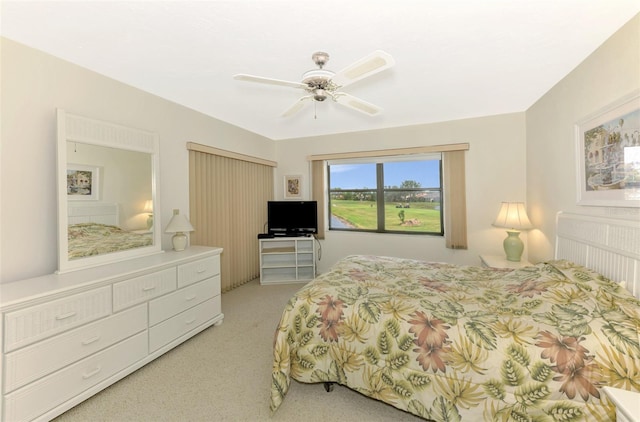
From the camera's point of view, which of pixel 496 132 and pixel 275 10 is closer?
pixel 275 10

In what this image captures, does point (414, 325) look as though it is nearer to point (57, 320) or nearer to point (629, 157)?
point (629, 157)

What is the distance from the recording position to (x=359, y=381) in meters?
1.61

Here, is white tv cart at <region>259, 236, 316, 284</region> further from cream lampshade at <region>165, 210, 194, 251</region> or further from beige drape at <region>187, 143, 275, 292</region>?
cream lampshade at <region>165, 210, 194, 251</region>

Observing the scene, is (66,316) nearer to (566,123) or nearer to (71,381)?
(71,381)

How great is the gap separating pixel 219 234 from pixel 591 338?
3655mm

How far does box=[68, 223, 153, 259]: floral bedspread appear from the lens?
6.63 feet

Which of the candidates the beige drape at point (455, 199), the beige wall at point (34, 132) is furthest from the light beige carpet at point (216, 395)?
the beige drape at point (455, 199)

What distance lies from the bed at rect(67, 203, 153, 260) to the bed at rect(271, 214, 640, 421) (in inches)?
68.5

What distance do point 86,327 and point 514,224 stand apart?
4107mm

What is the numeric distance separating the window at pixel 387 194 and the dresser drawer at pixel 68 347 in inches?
124

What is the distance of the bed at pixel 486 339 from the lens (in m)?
1.23

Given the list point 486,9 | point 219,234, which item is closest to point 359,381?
point 486,9

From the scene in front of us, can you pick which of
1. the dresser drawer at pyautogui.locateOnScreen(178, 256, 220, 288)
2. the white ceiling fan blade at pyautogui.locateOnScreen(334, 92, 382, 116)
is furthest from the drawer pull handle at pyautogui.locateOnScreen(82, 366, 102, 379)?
the white ceiling fan blade at pyautogui.locateOnScreen(334, 92, 382, 116)

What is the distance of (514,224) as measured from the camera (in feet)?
9.78
